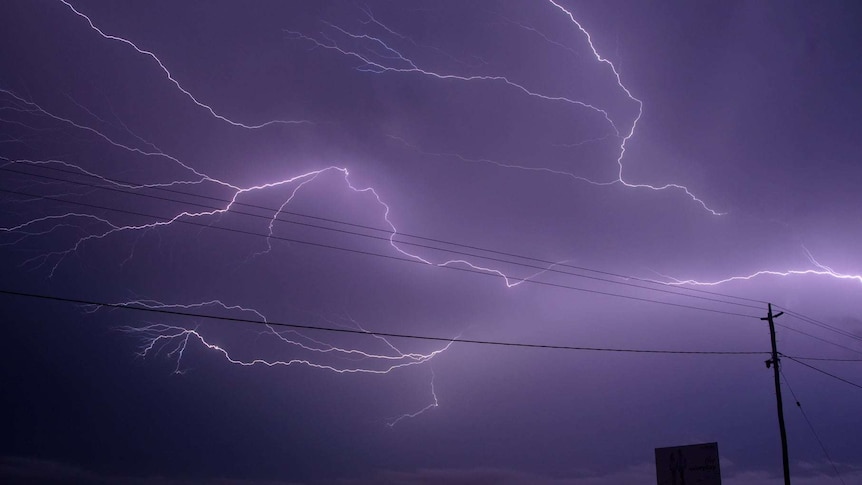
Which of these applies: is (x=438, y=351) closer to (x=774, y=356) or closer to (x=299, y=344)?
(x=299, y=344)

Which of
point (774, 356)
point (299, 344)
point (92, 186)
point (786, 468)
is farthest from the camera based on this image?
point (299, 344)

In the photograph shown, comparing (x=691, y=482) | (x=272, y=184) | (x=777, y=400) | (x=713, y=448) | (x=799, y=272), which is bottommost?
(x=691, y=482)

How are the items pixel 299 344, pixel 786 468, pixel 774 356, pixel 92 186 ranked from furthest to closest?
pixel 299 344, pixel 92 186, pixel 774 356, pixel 786 468

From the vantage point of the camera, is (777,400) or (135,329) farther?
(135,329)

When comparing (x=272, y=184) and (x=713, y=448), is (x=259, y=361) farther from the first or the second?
(x=713, y=448)

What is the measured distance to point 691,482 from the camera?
45.7ft

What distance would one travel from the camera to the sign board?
45.7ft

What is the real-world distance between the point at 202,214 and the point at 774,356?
1670cm

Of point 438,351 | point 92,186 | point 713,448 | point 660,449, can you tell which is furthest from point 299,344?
point 713,448

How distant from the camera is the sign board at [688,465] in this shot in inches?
548

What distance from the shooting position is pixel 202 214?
51.4 feet

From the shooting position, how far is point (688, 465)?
14.1 m

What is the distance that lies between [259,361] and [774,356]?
15192 millimetres

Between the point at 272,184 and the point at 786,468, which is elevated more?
the point at 272,184
